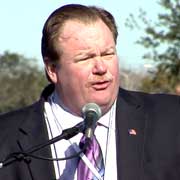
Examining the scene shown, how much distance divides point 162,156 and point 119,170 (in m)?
0.25

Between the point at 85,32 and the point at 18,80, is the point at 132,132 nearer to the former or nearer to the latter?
the point at 85,32

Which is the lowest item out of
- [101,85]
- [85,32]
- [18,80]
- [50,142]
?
[18,80]

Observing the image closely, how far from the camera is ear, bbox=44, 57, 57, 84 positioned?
4.81m

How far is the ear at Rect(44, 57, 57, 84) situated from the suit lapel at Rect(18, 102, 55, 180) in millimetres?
177

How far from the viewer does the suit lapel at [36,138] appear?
461 centimetres

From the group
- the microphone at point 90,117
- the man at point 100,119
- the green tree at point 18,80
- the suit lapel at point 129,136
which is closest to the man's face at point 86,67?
the man at point 100,119

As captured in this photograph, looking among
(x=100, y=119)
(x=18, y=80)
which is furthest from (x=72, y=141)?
(x=18, y=80)

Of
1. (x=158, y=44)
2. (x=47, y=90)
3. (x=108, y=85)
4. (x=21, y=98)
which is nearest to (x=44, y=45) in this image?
(x=47, y=90)

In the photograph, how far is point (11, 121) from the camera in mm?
4801

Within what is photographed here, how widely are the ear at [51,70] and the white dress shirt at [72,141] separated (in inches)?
5.1

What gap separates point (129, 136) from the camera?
15.3 feet

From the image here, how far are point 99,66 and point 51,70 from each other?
1.67 ft

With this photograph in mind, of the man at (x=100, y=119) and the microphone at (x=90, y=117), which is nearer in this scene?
the microphone at (x=90, y=117)

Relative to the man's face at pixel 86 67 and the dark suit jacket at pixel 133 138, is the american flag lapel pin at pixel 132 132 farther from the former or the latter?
the man's face at pixel 86 67
